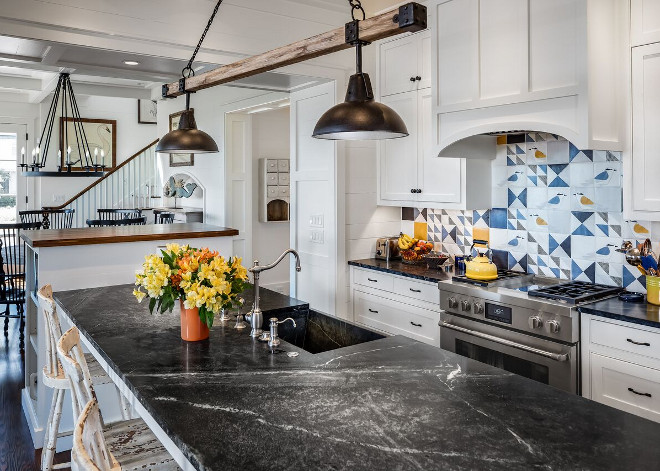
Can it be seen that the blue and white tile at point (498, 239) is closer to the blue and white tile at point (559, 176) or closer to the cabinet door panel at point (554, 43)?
the blue and white tile at point (559, 176)

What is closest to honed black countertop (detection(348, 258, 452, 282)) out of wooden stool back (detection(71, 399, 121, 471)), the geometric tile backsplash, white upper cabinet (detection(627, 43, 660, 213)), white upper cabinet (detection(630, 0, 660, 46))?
the geometric tile backsplash

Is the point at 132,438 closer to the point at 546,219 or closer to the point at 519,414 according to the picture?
the point at 519,414

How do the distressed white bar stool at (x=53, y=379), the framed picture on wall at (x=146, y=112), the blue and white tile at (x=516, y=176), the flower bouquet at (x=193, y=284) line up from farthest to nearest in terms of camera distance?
the framed picture on wall at (x=146, y=112) → the blue and white tile at (x=516, y=176) → the distressed white bar stool at (x=53, y=379) → the flower bouquet at (x=193, y=284)

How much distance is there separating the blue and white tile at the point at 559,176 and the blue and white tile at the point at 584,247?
332 millimetres

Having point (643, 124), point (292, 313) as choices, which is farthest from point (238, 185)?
point (643, 124)

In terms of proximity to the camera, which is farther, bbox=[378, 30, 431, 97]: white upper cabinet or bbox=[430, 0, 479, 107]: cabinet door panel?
bbox=[378, 30, 431, 97]: white upper cabinet

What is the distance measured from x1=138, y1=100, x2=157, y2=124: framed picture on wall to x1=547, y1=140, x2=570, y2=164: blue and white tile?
791cm

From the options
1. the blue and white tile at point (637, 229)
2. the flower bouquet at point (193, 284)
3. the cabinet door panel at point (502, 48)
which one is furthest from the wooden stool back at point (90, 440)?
the blue and white tile at point (637, 229)

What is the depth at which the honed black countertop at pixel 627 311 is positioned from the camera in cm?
250

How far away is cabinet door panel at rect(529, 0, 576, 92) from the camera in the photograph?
2.75 metres

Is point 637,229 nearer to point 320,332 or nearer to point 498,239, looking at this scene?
point 498,239

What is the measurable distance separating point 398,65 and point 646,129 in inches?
74.0

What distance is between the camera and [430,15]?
11.6ft

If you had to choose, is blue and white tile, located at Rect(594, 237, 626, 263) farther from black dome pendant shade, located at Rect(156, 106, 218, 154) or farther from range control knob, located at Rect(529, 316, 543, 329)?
black dome pendant shade, located at Rect(156, 106, 218, 154)
